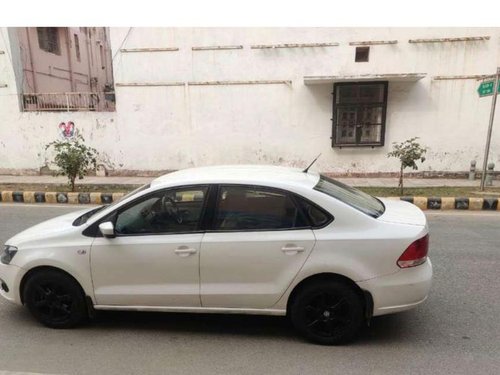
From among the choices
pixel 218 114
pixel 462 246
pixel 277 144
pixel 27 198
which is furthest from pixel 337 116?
pixel 27 198

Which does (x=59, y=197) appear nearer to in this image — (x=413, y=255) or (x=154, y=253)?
(x=154, y=253)

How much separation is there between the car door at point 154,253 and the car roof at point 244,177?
0.36 feet

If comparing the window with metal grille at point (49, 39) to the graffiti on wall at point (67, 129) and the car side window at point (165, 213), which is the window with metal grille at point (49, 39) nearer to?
the graffiti on wall at point (67, 129)

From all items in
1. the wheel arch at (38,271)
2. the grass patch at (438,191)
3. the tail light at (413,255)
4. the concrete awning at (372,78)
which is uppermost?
the concrete awning at (372,78)

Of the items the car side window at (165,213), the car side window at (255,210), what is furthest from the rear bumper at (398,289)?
the car side window at (165,213)

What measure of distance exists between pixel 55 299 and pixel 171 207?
1.28 metres

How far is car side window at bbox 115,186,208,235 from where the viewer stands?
319 cm

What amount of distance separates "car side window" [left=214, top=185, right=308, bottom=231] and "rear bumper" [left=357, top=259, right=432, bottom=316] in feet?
2.34

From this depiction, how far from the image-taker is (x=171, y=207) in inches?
129

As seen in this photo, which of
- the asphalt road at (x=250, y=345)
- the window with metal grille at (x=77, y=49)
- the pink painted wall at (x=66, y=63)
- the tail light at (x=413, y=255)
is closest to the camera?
the asphalt road at (x=250, y=345)

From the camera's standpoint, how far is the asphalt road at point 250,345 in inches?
111

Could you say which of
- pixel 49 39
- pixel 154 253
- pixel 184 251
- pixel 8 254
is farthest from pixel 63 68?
pixel 184 251

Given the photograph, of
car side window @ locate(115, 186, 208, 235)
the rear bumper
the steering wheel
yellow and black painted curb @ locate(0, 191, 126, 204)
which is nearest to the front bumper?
car side window @ locate(115, 186, 208, 235)

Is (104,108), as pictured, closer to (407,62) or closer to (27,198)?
(27,198)
